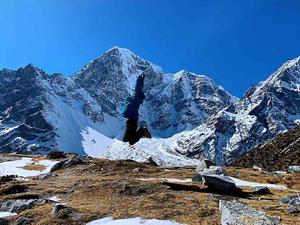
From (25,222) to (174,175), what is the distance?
1342cm

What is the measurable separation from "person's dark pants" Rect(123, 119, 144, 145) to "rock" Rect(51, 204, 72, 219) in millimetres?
14065

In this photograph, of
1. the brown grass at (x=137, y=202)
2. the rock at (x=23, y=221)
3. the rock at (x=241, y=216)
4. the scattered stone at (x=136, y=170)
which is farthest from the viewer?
the scattered stone at (x=136, y=170)

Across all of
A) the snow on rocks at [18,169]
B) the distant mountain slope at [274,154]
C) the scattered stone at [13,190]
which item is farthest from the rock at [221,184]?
the distant mountain slope at [274,154]

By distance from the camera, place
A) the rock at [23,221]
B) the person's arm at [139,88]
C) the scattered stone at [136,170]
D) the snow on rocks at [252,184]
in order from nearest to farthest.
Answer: the rock at [23,221]
the snow on rocks at [252,184]
the scattered stone at [136,170]
the person's arm at [139,88]

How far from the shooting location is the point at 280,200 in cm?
2089

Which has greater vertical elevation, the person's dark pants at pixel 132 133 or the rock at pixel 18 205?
the person's dark pants at pixel 132 133

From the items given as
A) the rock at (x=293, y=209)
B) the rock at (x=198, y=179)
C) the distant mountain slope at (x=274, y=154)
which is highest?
the distant mountain slope at (x=274, y=154)

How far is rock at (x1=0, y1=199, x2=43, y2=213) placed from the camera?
Answer: 22.0 metres

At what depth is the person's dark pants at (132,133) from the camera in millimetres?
33519

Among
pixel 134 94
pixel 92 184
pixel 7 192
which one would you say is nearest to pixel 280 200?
pixel 92 184

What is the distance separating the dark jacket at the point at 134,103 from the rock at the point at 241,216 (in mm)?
18035

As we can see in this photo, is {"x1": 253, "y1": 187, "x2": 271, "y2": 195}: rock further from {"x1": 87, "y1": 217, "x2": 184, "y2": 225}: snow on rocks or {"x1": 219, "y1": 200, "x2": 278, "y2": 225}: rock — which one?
{"x1": 87, "y1": 217, "x2": 184, "y2": 225}: snow on rocks

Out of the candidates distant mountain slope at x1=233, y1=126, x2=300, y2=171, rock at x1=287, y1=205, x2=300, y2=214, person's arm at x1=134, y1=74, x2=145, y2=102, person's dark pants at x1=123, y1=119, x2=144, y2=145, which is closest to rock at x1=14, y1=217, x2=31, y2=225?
rock at x1=287, y1=205, x2=300, y2=214

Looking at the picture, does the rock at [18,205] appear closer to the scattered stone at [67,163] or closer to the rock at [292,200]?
the rock at [292,200]
